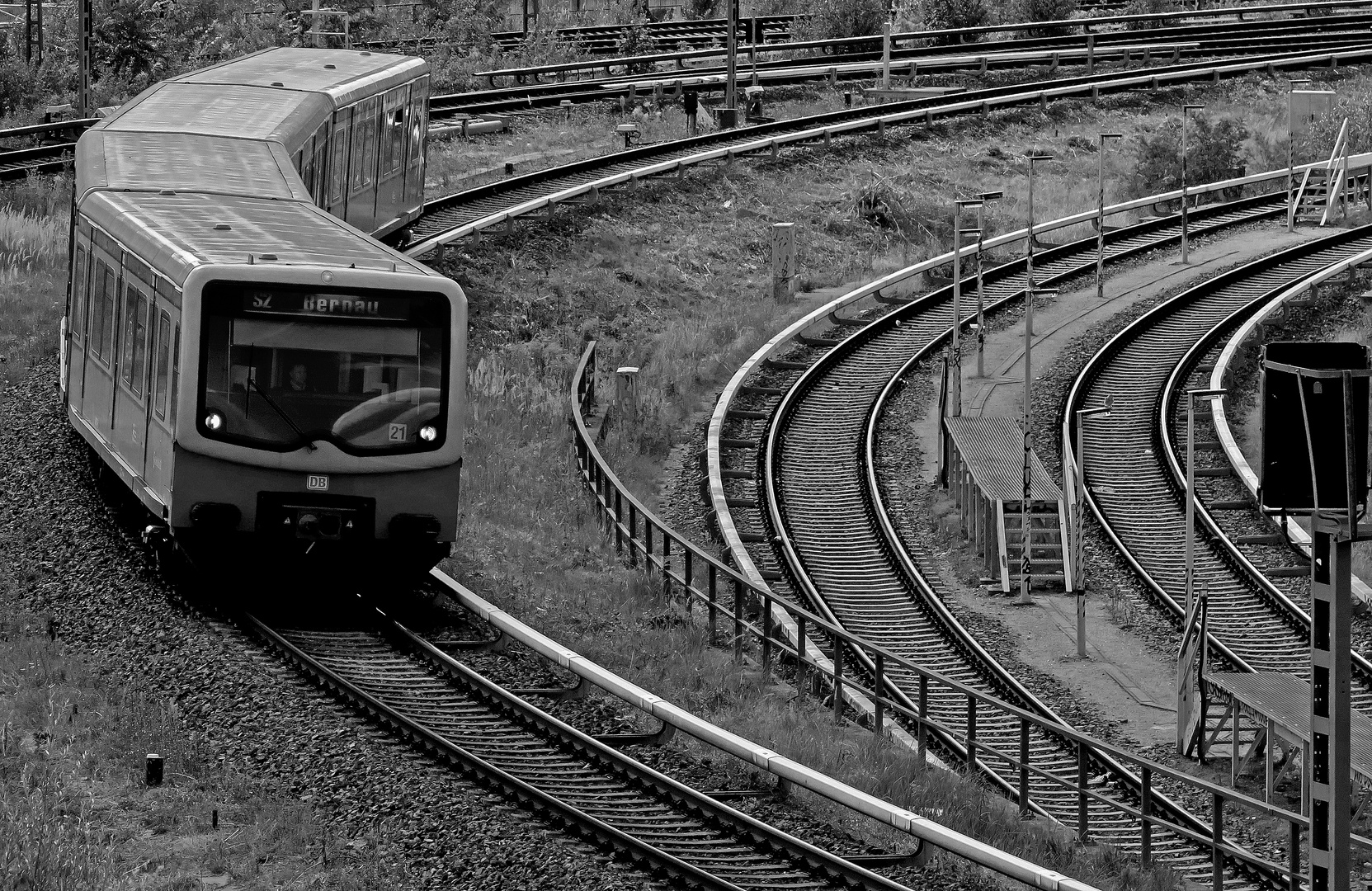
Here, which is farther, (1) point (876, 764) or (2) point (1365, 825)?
(2) point (1365, 825)

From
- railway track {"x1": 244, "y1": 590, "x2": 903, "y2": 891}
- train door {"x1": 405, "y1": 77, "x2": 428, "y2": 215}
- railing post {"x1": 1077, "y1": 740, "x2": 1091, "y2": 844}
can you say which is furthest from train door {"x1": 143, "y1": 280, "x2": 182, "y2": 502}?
train door {"x1": 405, "y1": 77, "x2": 428, "y2": 215}

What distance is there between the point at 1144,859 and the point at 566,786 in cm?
377

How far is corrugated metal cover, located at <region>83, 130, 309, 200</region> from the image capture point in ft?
60.7

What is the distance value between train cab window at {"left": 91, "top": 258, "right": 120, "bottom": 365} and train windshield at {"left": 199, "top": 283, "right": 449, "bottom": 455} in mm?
2595

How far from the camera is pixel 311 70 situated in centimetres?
2811

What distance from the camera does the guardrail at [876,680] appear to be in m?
12.4

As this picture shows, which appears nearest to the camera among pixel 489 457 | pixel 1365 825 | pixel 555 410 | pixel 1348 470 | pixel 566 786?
pixel 1348 470

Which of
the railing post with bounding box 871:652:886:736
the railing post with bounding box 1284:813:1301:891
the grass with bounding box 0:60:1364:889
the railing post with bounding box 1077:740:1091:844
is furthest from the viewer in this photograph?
the railing post with bounding box 871:652:886:736

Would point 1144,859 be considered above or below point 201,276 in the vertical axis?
below

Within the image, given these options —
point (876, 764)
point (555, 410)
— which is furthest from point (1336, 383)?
point (555, 410)

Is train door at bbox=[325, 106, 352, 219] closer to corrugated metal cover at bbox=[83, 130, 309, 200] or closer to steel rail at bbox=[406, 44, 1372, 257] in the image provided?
corrugated metal cover at bbox=[83, 130, 309, 200]

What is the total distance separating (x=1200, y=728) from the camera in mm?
18125

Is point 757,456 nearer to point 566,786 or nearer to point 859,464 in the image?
point 859,464

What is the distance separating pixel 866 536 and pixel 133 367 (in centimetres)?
1053
